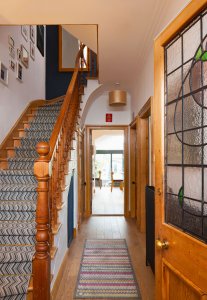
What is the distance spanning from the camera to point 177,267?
55.6 inches

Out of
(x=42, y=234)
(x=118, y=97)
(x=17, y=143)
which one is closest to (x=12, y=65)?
(x=17, y=143)

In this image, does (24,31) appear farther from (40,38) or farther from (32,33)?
(40,38)

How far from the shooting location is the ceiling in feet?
7.89

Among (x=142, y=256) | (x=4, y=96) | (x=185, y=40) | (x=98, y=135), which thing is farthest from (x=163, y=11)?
(x=98, y=135)

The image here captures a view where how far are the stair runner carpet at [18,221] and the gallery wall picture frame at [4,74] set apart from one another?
963 mm

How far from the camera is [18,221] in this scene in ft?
9.03

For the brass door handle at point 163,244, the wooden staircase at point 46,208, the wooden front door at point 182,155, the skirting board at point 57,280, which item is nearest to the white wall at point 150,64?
the wooden front door at point 182,155

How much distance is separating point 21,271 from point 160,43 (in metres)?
2.14

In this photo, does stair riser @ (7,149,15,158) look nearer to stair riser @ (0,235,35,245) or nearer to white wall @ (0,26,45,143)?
white wall @ (0,26,45,143)

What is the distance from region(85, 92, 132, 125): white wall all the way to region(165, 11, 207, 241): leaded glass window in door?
179 inches

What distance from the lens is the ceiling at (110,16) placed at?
2404mm

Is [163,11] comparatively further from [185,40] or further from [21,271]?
[21,271]

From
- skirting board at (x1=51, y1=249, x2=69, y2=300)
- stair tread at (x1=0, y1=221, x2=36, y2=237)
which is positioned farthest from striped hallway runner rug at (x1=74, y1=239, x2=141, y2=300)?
stair tread at (x1=0, y1=221, x2=36, y2=237)

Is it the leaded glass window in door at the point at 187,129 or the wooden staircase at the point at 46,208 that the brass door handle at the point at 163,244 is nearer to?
the leaded glass window in door at the point at 187,129
